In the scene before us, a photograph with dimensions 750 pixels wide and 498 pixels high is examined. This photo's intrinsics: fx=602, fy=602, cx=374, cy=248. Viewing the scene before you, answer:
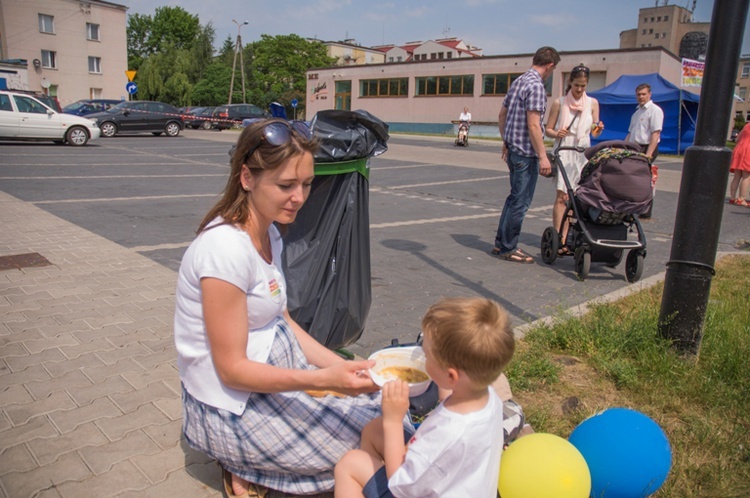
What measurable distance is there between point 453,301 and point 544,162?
460 cm

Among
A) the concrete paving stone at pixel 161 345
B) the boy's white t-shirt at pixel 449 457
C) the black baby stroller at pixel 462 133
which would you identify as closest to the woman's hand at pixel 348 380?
the boy's white t-shirt at pixel 449 457

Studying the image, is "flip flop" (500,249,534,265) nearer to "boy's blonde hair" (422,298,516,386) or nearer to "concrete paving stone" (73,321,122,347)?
"concrete paving stone" (73,321,122,347)

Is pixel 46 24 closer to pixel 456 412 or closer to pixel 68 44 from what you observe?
pixel 68 44

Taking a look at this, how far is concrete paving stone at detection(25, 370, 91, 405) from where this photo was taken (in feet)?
10.7

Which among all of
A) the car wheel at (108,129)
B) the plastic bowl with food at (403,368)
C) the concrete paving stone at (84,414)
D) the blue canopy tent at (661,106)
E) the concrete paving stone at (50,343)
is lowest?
the concrete paving stone at (84,414)

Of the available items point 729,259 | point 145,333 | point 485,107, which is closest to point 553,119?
point 729,259

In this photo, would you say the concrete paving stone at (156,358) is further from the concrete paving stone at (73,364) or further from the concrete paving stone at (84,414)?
the concrete paving stone at (84,414)

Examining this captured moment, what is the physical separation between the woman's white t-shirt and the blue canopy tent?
86.5 feet

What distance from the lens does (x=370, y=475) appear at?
2086 millimetres

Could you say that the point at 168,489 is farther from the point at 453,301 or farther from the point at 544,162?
the point at 544,162

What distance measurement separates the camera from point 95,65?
163 ft

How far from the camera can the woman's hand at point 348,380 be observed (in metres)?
2.00

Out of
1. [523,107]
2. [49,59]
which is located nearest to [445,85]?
[49,59]

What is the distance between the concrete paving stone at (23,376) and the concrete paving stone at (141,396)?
531 millimetres
